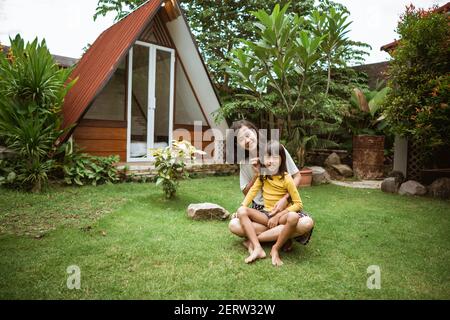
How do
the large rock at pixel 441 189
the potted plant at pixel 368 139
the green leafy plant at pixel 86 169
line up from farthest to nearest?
1. the potted plant at pixel 368 139
2. the large rock at pixel 441 189
3. the green leafy plant at pixel 86 169

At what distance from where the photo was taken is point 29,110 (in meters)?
4.91

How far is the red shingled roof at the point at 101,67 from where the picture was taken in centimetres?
570

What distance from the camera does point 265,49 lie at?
6012mm

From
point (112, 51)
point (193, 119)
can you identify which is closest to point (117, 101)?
point (112, 51)

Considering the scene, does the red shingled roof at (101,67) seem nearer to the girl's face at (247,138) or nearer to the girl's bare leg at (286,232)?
the girl's face at (247,138)

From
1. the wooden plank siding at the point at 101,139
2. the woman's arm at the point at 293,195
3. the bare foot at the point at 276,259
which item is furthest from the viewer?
the wooden plank siding at the point at 101,139

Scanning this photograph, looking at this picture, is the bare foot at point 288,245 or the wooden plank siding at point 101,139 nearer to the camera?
the bare foot at point 288,245

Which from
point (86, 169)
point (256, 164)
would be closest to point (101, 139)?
point (86, 169)

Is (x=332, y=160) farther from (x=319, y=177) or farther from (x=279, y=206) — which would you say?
(x=279, y=206)

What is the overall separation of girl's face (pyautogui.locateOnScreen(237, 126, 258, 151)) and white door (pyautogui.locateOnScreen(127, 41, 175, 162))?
4.56m

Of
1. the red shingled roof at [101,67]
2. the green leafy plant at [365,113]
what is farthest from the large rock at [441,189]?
the red shingled roof at [101,67]

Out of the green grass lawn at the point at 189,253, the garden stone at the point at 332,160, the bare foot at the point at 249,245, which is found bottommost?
the green grass lawn at the point at 189,253

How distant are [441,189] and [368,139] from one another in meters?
2.41
